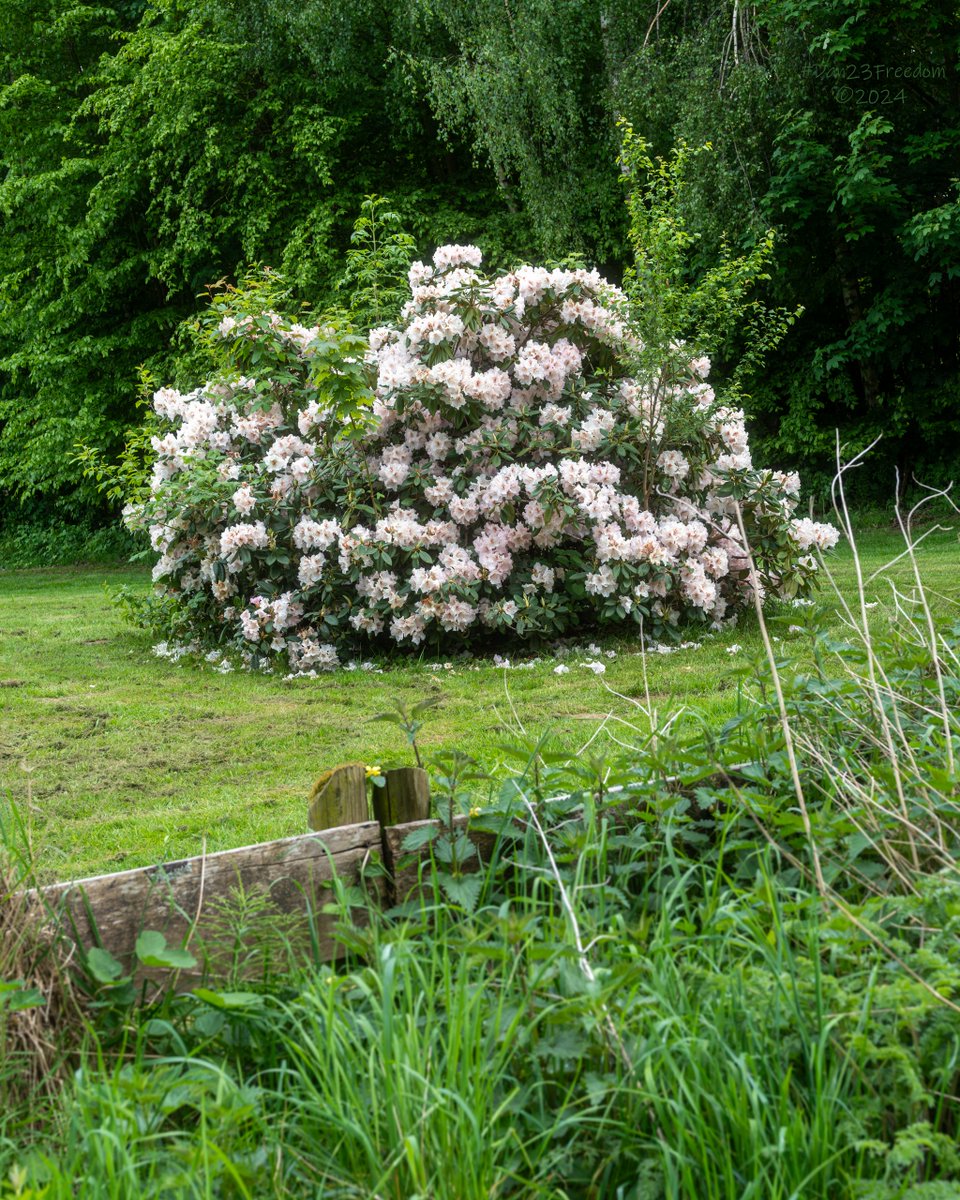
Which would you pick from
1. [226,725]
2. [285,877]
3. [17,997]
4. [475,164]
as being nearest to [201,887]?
[285,877]

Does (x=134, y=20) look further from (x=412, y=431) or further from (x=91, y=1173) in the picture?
(x=91, y=1173)

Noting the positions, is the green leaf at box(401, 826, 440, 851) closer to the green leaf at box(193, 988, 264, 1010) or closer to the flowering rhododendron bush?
the green leaf at box(193, 988, 264, 1010)

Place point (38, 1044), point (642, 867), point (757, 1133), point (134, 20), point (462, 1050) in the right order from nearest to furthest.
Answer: point (757, 1133)
point (462, 1050)
point (38, 1044)
point (642, 867)
point (134, 20)

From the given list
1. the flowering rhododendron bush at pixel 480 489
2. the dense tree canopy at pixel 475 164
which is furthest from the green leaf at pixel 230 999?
the dense tree canopy at pixel 475 164

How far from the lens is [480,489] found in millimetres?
6957

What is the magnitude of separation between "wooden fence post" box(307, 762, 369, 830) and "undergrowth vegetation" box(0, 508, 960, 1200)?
0.67 feet

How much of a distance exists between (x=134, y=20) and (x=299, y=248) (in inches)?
317

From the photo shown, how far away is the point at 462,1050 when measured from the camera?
70.4 inches

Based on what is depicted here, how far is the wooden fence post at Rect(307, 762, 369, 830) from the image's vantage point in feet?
8.08

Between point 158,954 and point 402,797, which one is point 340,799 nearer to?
point 402,797

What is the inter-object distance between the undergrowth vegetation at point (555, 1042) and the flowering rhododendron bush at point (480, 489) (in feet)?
14.5

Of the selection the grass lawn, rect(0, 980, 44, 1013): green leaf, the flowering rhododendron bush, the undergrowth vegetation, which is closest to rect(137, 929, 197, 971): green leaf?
the undergrowth vegetation

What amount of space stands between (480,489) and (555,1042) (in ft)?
17.4

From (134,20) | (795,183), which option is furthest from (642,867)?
(134,20)
